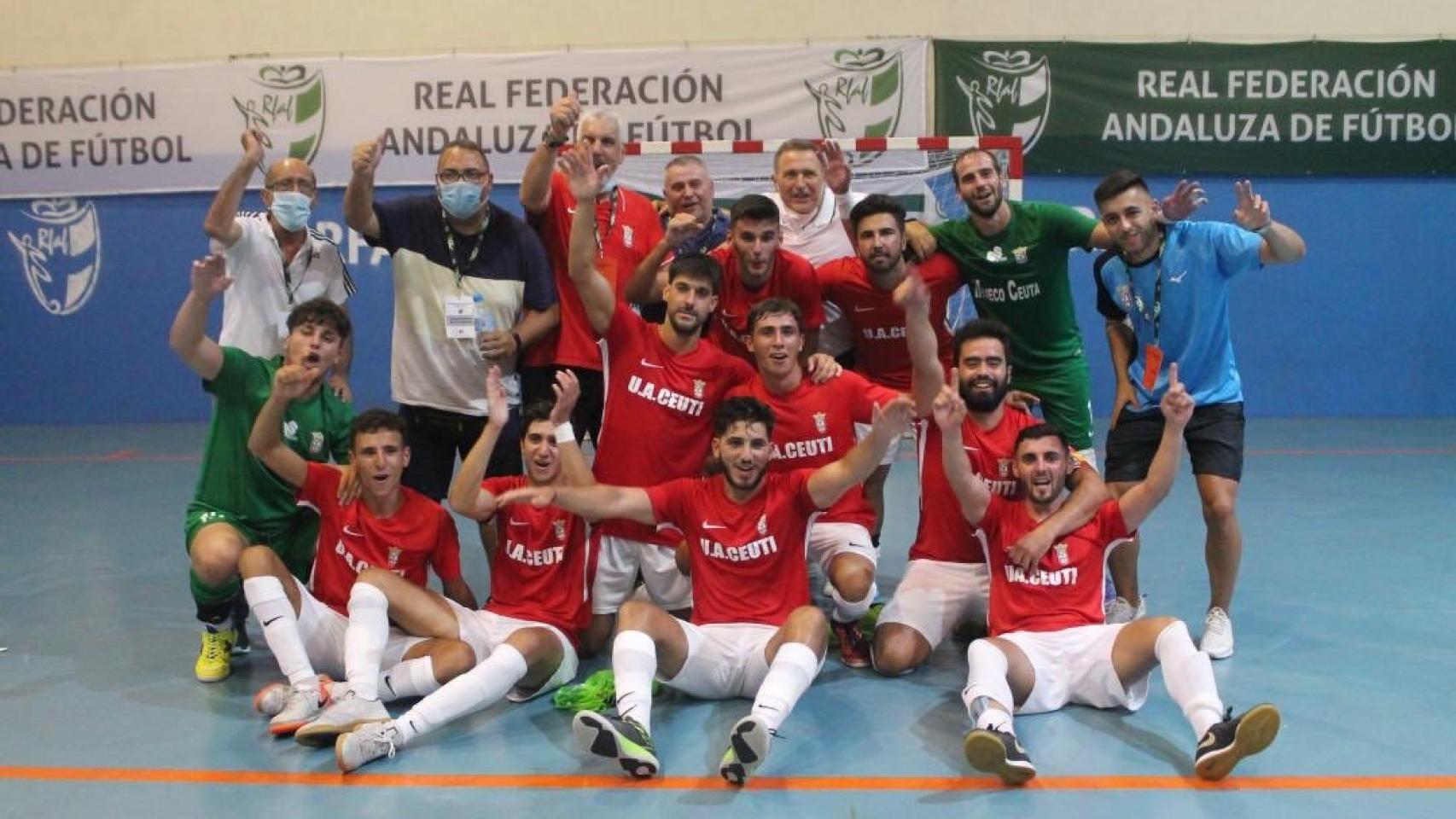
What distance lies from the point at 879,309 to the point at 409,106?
25.6ft

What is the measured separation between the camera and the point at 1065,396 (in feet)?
18.7

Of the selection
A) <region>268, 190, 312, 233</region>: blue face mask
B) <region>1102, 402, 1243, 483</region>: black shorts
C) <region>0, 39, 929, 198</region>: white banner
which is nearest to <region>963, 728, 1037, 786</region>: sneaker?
<region>1102, 402, 1243, 483</region>: black shorts

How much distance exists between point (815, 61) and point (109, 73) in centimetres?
718

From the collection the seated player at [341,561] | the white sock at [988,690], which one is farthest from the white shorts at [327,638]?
the white sock at [988,690]

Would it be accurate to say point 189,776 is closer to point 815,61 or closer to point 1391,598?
point 1391,598

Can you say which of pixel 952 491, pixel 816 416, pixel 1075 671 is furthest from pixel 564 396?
pixel 1075 671

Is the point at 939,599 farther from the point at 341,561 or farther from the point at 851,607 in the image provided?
the point at 341,561

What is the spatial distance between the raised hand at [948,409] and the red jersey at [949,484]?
468 mm

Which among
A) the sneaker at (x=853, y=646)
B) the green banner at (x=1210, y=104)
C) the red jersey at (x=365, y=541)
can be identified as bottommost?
the sneaker at (x=853, y=646)

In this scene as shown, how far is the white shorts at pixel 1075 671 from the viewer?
14.3 ft

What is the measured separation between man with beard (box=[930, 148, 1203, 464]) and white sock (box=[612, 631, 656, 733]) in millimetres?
2462

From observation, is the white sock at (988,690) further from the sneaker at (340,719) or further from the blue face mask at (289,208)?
the blue face mask at (289,208)

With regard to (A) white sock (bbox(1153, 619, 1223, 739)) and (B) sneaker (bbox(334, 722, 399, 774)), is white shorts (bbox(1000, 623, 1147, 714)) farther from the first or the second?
(B) sneaker (bbox(334, 722, 399, 774))

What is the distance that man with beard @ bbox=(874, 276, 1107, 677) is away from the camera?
15.8ft
